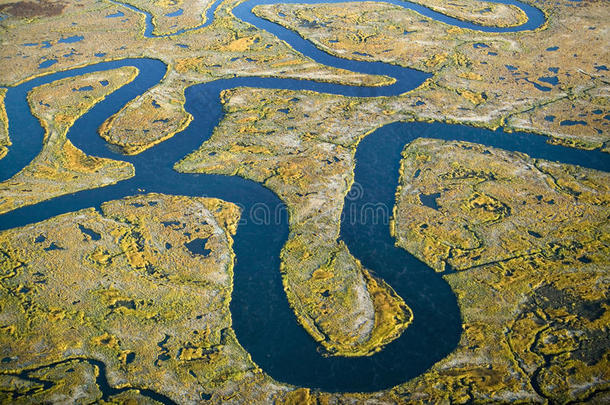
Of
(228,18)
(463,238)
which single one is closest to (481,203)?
(463,238)

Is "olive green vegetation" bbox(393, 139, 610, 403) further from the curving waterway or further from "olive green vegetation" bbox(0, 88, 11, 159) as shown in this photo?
"olive green vegetation" bbox(0, 88, 11, 159)

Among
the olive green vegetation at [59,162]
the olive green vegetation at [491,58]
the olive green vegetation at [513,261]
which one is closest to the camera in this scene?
the olive green vegetation at [513,261]

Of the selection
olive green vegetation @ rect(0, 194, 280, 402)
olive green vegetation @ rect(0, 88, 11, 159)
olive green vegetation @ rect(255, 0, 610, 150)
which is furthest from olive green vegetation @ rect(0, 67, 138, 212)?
olive green vegetation @ rect(255, 0, 610, 150)

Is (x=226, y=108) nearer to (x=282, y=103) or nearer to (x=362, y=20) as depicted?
(x=282, y=103)

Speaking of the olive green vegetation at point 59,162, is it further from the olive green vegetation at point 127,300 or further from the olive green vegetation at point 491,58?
the olive green vegetation at point 491,58

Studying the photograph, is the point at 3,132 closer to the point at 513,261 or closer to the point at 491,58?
the point at 513,261

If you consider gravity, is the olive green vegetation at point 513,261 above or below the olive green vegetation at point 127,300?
above

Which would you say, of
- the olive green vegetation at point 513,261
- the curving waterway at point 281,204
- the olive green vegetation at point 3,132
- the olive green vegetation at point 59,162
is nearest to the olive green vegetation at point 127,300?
the curving waterway at point 281,204

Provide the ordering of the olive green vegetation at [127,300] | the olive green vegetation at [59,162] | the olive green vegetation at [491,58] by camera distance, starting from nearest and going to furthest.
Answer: the olive green vegetation at [127,300] < the olive green vegetation at [59,162] < the olive green vegetation at [491,58]

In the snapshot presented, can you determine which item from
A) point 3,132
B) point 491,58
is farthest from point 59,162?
point 491,58
